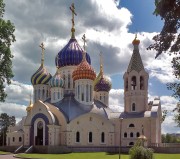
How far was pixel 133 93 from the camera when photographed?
160 ft

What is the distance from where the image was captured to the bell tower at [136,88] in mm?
48625

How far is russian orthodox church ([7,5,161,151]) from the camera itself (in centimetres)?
4762

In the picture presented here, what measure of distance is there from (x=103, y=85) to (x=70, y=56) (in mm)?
7404

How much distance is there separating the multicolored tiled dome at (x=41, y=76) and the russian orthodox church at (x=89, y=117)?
471cm

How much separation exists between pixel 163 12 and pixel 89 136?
38.5 metres

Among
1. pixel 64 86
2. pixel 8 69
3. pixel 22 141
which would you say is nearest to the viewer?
pixel 8 69

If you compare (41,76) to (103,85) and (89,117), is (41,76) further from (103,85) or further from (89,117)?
(89,117)

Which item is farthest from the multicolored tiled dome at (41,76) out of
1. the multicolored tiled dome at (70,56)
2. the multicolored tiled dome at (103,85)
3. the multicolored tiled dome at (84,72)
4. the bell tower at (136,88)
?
the bell tower at (136,88)

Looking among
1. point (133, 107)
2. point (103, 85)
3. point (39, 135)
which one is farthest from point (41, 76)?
point (133, 107)

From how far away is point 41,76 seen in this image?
58.6m

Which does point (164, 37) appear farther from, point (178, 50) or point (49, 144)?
point (49, 144)

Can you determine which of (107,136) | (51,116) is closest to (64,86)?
(51,116)

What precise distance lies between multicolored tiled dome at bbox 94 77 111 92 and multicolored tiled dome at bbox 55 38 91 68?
4573 millimetres

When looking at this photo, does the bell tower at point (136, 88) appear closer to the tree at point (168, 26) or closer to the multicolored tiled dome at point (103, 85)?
the multicolored tiled dome at point (103, 85)
